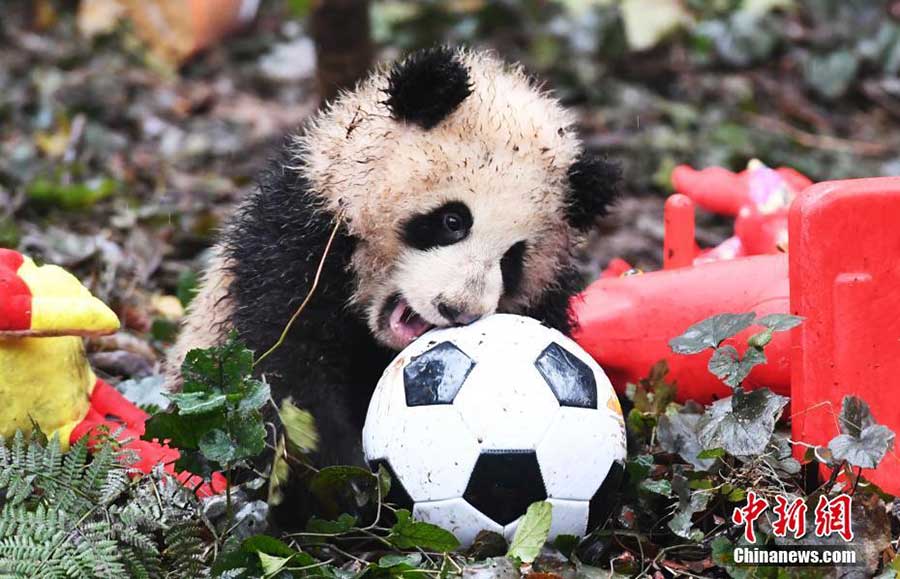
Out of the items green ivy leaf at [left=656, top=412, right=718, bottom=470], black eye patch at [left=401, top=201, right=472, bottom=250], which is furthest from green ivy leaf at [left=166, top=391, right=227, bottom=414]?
green ivy leaf at [left=656, top=412, right=718, bottom=470]

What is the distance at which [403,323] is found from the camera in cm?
297

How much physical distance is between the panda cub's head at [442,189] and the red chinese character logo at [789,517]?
78 centimetres

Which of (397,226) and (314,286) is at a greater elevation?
(397,226)

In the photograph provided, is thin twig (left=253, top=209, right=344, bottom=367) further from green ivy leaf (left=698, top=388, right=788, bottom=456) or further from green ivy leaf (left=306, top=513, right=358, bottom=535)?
green ivy leaf (left=698, top=388, right=788, bottom=456)

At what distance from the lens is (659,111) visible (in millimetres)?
7512

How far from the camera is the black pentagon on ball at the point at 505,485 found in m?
2.48

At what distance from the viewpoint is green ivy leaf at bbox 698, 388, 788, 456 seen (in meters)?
2.54

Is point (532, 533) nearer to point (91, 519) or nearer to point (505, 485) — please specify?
point (505, 485)

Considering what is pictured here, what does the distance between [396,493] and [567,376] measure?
45cm

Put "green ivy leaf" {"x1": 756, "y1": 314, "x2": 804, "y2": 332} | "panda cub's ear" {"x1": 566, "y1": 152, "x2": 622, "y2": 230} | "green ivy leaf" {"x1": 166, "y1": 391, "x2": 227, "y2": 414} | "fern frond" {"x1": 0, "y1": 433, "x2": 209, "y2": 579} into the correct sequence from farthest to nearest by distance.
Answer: "panda cub's ear" {"x1": 566, "y1": 152, "x2": 622, "y2": 230} < "green ivy leaf" {"x1": 756, "y1": 314, "x2": 804, "y2": 332} < "green ivy leaf" {"x1": 166, "y1": 391, "x2": 227, "y2": 414} < "fern frond" {"x1": 0, "y1": 433, "x2": 209, "y2": 579}

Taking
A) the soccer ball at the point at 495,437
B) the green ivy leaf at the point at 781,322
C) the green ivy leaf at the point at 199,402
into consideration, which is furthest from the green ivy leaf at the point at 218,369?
the green ivy leaf at the point at 781,322

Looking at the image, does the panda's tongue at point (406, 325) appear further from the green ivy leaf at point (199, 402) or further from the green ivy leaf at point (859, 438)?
the green ivy leaf at point (859, 438)

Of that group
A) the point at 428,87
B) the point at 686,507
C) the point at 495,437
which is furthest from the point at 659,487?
the point at 428,87

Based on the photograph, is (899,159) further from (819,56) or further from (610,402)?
(610,402)
